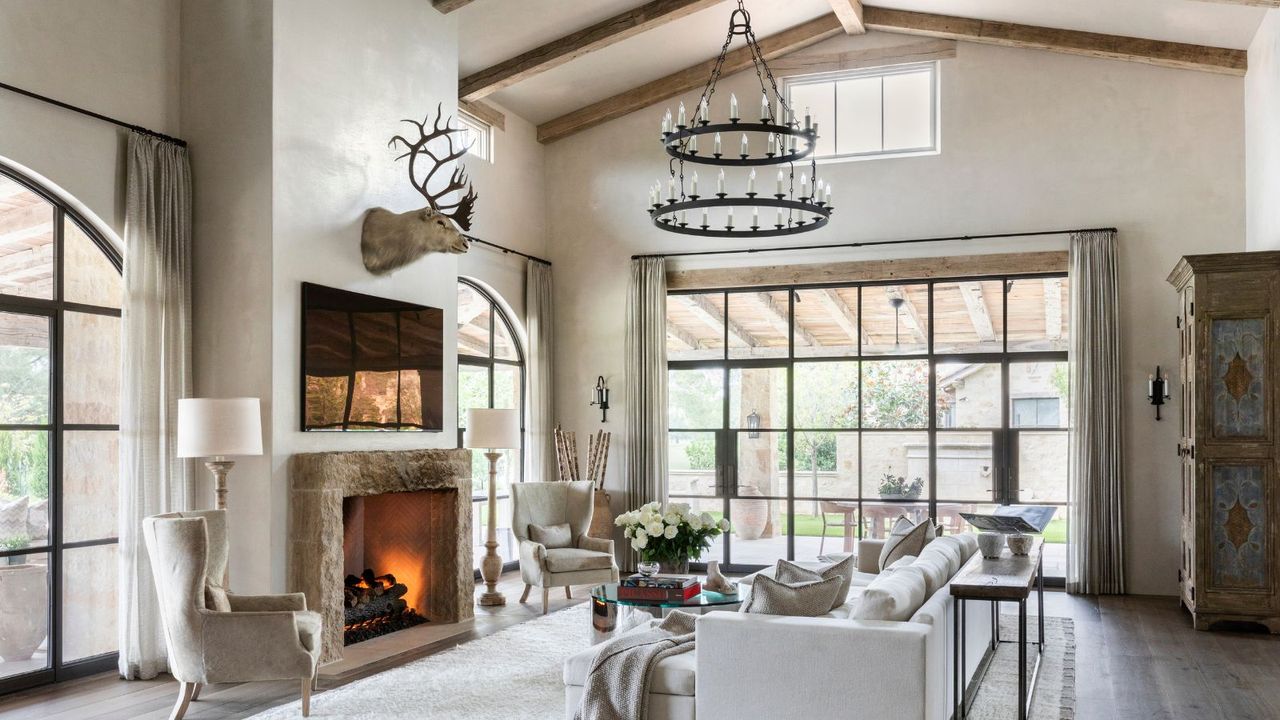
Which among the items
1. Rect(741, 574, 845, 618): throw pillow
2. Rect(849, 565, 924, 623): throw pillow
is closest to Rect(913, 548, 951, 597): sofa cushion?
Rect(849, 565, 924, 623): throw pillow

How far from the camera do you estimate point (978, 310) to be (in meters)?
9.83

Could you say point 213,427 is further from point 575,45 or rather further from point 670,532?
point 575,45

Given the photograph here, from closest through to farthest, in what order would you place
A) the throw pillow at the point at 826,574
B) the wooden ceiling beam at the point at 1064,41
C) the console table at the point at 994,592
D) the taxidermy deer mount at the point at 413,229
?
the throw pillow at the point at 826,574 < the console table at the point at 994,592 < the taxidermy deer mount at the point at 413,229 < the wooden ceiling beam at the point at 1064,41

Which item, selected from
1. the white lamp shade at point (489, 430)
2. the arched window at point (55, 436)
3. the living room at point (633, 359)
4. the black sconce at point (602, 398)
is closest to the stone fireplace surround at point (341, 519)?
the living room at point (633, 359)

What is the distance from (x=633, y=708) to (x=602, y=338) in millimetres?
6873

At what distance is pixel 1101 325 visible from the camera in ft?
30.2

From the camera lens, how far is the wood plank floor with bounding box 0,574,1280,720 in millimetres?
5402

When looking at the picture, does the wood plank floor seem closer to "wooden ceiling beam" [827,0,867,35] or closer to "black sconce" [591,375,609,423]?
"black sconce" [591,375,609,423]

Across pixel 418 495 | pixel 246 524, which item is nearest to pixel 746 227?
pixel 418 495

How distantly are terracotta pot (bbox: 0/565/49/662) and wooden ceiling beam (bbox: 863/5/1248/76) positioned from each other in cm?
811

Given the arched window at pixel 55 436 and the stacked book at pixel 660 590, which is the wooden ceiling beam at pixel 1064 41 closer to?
the stacked book at pixel 660 590

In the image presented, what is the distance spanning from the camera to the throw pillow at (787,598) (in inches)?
173

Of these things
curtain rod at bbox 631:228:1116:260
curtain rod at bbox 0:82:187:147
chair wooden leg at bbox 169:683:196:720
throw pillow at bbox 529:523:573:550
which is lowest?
chair wooden leg at bbox 169:683:196:720

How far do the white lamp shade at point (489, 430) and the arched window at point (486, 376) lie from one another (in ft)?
4.75
